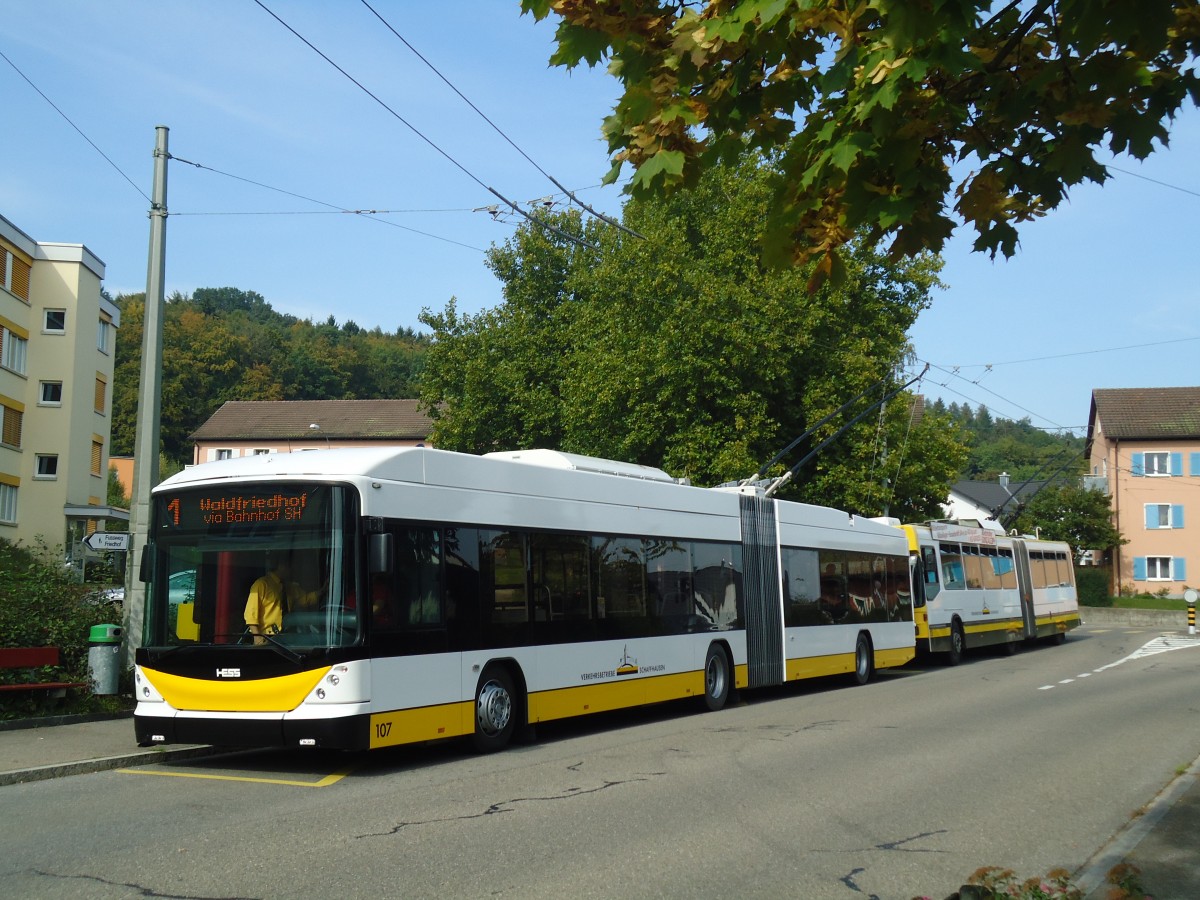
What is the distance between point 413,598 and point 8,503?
36852mm

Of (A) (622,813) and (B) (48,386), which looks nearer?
(A) (622,813)

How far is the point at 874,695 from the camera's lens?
19.0m

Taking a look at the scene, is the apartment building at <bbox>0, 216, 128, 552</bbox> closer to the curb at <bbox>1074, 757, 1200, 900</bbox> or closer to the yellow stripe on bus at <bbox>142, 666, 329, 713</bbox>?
the yellow stripe on bus at <bbox>142, 666, 329, 713</bbox>

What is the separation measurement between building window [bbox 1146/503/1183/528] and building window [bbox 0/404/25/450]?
169 ft

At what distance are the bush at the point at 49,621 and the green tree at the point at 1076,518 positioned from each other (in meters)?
48.4

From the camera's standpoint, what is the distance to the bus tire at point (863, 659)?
21720mm

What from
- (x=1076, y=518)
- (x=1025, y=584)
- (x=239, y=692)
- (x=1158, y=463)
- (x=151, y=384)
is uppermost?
(x=1158, y=463)

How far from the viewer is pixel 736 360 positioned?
107 ft

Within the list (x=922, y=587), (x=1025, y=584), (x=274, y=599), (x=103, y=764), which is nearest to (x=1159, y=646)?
(x=1025, y=584)

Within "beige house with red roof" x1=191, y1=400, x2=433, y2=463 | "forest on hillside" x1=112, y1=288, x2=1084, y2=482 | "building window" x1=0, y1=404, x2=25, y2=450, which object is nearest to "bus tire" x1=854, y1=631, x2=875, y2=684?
"building window" x1=0, y1=404, x2=25, y2=450

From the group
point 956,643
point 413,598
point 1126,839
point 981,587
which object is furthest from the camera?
point 981,587

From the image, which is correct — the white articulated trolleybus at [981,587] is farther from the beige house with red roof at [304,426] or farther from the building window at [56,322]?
the beige house with red roof at [304,426]

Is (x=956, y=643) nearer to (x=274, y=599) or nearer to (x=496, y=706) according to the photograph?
(x=496, y=706)

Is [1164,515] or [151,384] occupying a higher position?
[1164,515]
